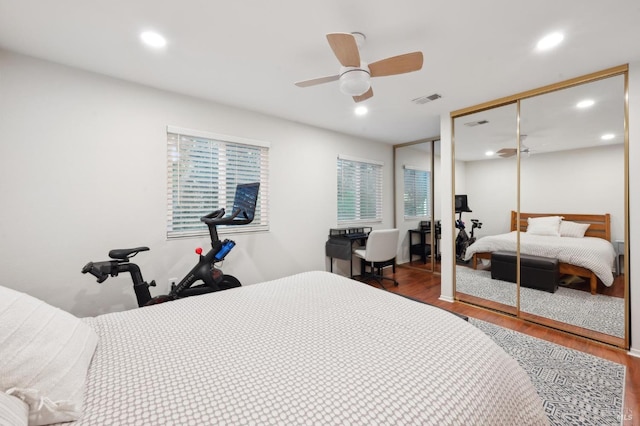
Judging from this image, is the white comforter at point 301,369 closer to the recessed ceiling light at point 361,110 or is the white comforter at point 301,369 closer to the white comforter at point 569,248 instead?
the white comforter at point 569,248

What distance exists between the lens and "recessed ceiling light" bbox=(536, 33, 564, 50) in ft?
6.30

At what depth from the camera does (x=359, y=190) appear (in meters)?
4.78

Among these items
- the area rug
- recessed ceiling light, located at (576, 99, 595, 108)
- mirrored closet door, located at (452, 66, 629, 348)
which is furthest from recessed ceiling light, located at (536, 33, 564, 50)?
the area rug

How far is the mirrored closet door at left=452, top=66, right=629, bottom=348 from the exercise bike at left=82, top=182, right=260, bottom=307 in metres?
2.61

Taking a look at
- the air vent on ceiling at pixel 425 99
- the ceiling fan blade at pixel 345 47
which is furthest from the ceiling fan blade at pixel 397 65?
the air vent on ceiling at pixel 425 99

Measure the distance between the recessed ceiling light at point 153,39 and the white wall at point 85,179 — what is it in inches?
31.8

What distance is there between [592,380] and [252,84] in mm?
3662

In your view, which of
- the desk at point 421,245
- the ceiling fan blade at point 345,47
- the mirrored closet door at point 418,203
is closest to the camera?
the ceiling fan blade at point 345,47

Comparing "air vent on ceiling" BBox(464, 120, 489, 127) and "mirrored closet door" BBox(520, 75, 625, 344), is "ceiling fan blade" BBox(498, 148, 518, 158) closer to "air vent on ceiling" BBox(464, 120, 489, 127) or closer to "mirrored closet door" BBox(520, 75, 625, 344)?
"mirrored closet door" BBox(520, 75, 625, 344)

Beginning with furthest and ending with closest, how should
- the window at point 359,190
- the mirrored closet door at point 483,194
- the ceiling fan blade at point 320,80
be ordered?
the window at point 359,190, the mirrored closet door at point 483,194, the ceiling fan blade at point 320,80

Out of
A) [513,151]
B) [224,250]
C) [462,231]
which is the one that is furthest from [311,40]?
[462,231]

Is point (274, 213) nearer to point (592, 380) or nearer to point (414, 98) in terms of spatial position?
point (414, 98)

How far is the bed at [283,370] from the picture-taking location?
0.75m

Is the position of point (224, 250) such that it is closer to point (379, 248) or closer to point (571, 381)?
point (379, 248)
